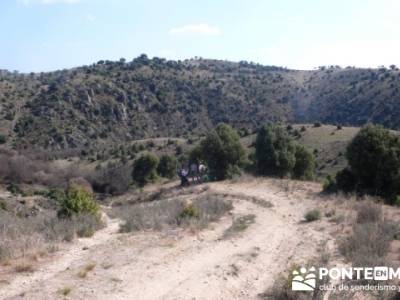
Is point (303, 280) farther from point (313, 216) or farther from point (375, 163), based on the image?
point (375, 163)

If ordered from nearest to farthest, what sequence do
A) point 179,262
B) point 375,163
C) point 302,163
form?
point 179,262, point 375,163, point 302,163

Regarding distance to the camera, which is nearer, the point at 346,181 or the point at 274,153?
the point at 346,181

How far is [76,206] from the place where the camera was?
1834cm

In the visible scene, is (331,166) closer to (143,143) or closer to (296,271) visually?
(143,143)

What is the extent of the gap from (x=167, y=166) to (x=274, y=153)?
25291mm

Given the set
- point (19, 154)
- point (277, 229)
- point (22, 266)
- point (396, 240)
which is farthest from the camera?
point (19, 154)

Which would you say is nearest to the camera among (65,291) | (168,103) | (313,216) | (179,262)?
(65,291)

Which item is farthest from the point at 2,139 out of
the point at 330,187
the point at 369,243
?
the point at 369,243

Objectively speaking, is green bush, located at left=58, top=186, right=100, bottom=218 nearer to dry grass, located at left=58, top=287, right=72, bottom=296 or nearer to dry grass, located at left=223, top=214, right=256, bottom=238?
dry grass, located at left=223, top=214, right=256, bottom=238

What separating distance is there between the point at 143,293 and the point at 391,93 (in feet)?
279

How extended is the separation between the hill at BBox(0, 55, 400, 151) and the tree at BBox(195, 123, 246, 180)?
156 ft

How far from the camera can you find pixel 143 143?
3012 inches

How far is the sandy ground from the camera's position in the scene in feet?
33.8

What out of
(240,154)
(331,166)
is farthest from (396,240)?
(331,166)
